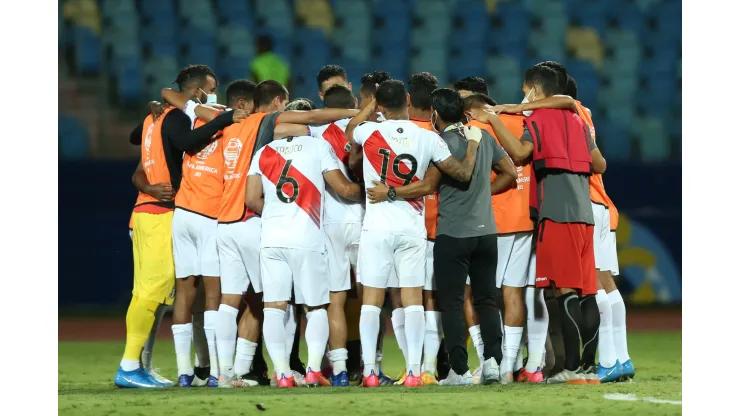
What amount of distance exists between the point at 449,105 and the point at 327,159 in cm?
86

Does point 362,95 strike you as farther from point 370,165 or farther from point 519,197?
point 519,197

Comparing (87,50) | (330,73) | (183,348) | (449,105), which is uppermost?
(87,50)

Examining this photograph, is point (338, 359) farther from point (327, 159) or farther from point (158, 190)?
point (158, 190)

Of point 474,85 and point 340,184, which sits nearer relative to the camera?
point 340,184

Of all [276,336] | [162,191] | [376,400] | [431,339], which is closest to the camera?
[376,400]

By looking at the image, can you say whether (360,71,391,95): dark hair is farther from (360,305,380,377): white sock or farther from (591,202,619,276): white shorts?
(591,202,619,276): white shorts

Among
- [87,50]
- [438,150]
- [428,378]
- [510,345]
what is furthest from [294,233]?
[87,50]

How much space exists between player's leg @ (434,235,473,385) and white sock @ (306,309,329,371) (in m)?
0.76

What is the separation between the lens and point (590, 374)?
266 inches

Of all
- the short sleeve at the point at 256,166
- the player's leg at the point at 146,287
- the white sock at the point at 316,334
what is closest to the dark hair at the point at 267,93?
the short sleeve at the point at 256,166

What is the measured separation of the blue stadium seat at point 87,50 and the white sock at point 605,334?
9694mm

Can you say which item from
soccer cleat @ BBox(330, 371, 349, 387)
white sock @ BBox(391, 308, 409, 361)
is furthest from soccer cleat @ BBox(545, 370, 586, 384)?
soccer cleat @ BBox(330, 371, 349, 387)

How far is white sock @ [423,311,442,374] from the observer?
691 cm

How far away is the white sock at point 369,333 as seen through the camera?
6594 mm
